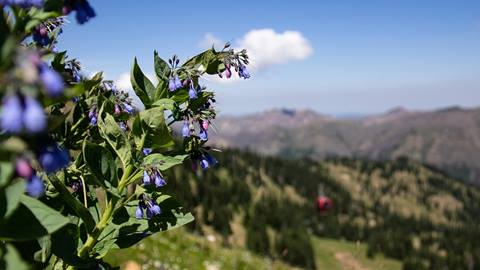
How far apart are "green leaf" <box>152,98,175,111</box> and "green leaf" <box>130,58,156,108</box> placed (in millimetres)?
146

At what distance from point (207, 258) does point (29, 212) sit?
698 inches

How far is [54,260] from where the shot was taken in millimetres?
4277

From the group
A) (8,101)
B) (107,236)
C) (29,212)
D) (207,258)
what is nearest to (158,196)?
(107,236)

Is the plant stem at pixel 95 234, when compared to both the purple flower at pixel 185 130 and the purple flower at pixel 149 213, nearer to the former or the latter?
the purple flower at pixel 149 213

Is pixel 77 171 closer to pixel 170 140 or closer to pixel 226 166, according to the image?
pixel 170 140

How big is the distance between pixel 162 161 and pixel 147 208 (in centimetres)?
45

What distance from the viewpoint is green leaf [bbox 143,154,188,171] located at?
4.26 meters

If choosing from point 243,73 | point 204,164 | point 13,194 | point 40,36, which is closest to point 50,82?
point 13,194

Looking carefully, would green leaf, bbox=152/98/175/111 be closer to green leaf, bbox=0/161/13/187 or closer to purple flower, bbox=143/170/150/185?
purple flower, bbox=143/170/150/185

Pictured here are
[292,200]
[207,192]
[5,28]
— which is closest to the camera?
[5,28]

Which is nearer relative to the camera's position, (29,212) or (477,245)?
(29,212)

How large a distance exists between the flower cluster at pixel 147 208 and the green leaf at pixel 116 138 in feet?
1.21

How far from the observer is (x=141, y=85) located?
14.4ft

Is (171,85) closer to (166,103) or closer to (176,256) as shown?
(166,103)
